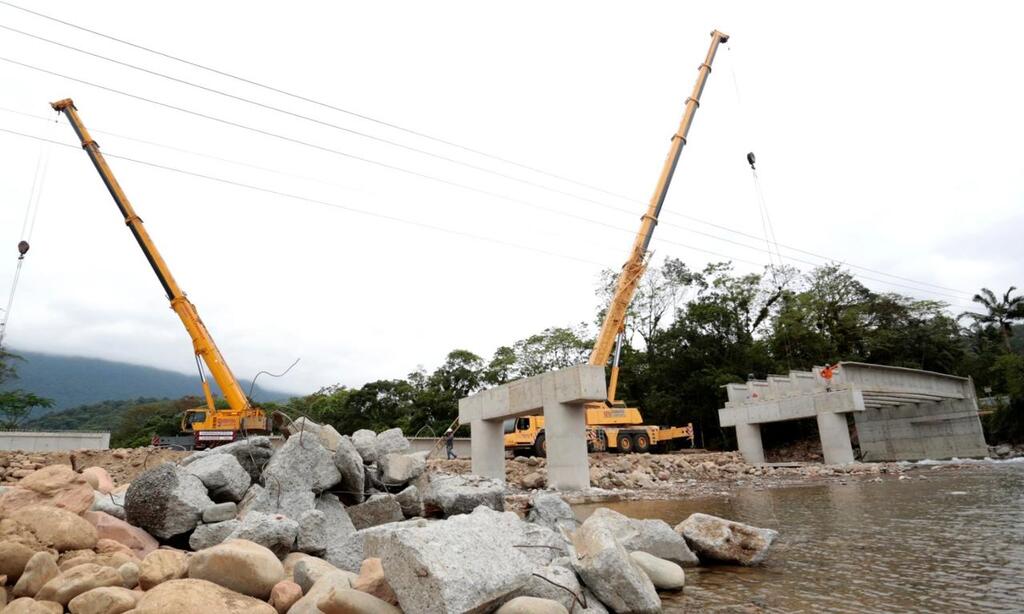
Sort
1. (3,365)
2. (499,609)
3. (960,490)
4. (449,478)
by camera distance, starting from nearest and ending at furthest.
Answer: (499,609)
(449,478)
(960,490)
(3,365)

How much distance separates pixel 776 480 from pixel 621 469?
18.5 ft

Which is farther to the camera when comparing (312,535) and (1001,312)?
(1001,312)

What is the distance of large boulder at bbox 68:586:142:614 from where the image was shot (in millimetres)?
3320

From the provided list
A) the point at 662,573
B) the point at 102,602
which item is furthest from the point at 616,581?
the point at 102,602

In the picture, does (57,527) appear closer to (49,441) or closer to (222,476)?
(222,476)

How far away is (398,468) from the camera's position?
7.91 meters

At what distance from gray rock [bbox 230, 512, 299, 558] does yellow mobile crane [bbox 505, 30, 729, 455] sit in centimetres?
1850

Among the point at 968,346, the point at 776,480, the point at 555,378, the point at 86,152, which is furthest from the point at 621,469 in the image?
the point at 968,346

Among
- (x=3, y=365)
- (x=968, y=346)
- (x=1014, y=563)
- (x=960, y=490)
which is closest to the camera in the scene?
(x=1014, y=563)

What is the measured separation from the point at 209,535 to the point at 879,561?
703 cm

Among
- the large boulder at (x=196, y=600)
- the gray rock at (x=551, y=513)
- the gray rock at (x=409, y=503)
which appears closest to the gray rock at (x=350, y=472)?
the gray rock at (x=409, y=503)

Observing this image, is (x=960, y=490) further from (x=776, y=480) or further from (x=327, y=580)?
(x=327, y=580)

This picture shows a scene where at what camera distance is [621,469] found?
Answer: 22062 mm

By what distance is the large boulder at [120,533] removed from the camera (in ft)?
16.4
